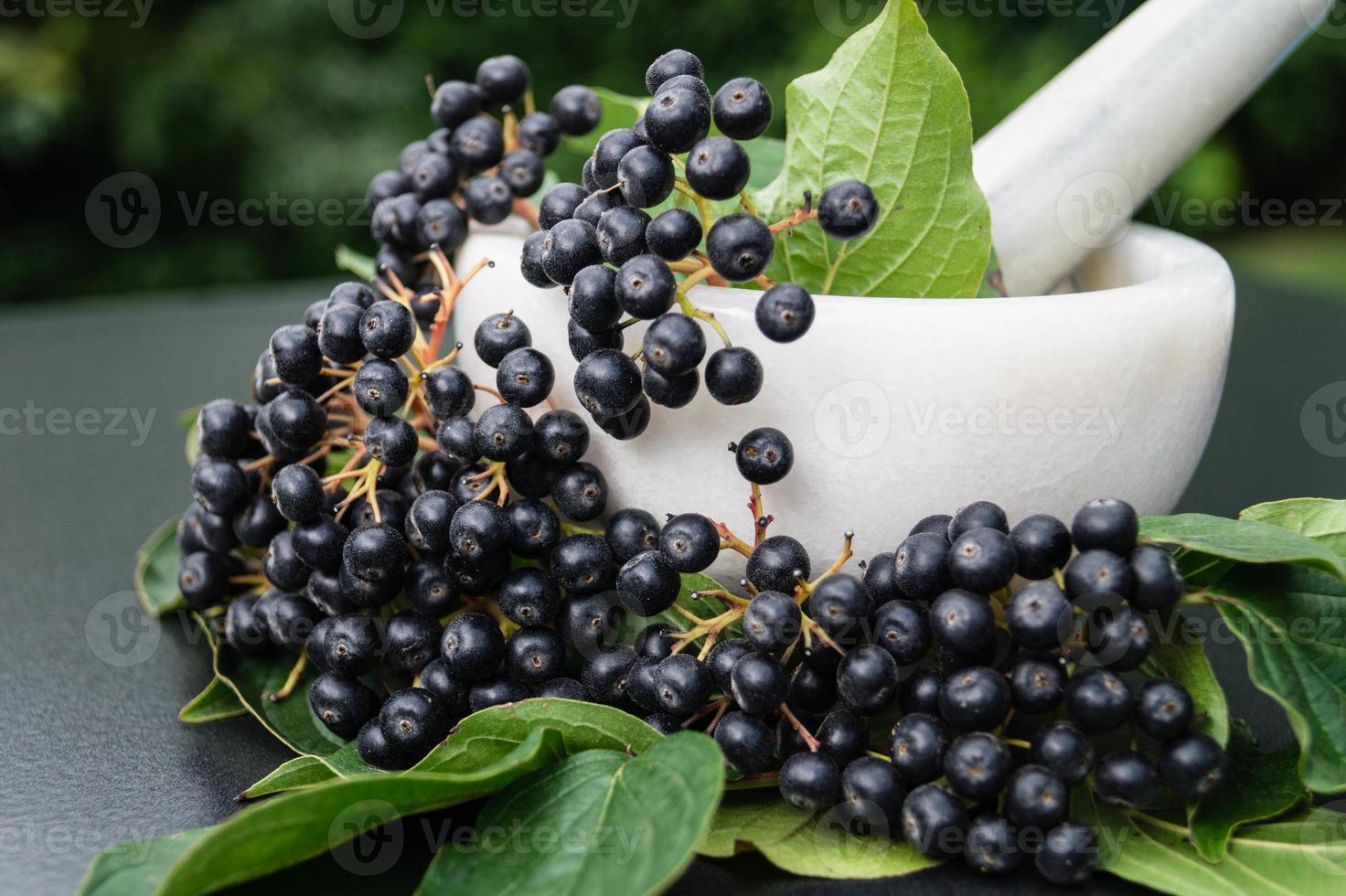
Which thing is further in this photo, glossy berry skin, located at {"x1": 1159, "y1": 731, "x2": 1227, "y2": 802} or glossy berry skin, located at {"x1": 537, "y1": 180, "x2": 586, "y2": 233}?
glossy berry skin, located at {"x1": 537, "y1": 180, "x2": 586, "y2": 233}

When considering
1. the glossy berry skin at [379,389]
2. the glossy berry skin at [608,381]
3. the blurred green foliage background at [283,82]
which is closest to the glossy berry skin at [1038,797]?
the glossy berry skin at [608,381]

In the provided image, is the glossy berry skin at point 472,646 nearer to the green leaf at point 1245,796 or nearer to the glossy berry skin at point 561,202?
the glossy berry skin at point 561,202

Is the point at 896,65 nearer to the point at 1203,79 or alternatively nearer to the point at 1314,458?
the point at 1203,79

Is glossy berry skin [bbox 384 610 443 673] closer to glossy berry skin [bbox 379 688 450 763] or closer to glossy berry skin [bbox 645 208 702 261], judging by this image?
glossy berry skin [bbox 379 688 450 763]

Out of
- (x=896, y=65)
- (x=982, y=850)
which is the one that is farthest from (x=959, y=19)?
(x=982, y=850)

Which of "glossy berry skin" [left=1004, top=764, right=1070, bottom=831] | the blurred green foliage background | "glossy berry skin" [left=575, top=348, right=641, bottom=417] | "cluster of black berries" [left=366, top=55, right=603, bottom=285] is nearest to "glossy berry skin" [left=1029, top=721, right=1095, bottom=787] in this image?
"glossy berry skin" [left=1004, top=764, right=1070, bottom=831]

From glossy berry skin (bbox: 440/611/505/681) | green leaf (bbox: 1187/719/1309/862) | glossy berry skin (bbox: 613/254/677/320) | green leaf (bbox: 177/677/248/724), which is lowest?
green leaf (bbox: 1187/719/1309/862)

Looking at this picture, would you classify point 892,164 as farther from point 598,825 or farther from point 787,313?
point 598,825
